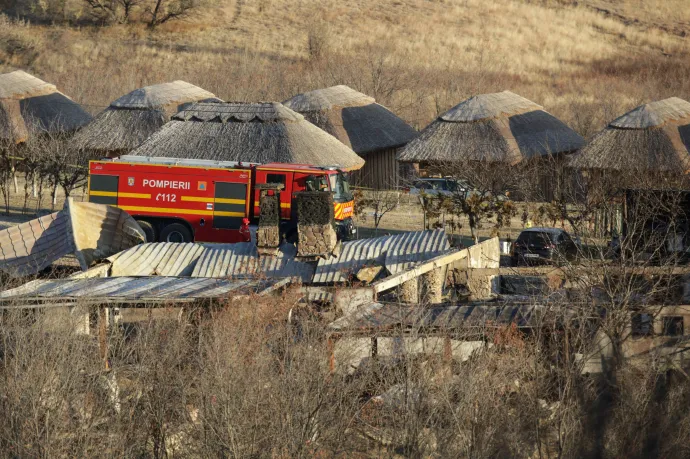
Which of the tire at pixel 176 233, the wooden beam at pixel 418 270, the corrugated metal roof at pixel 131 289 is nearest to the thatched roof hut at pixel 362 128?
the tire at pixel 176 233

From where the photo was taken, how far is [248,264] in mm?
19750

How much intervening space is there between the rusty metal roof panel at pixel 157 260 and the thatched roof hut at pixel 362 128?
53.4ft

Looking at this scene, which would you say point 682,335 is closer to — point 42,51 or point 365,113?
point 365,113

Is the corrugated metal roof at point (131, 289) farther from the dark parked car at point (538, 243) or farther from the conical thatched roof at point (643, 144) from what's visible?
the conical thatched roof at point (643, 144)

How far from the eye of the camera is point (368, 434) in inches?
521

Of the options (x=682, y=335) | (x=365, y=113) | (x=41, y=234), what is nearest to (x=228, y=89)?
(x=365, y=113)

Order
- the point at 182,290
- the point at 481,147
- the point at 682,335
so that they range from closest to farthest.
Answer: the point at 682,335
the point at 182,290
the point at 481,147

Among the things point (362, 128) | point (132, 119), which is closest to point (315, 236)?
point (362, 128)

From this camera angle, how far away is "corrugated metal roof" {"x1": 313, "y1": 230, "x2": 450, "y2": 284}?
62.3 feet

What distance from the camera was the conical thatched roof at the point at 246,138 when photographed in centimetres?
3155

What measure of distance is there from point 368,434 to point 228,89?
127ft

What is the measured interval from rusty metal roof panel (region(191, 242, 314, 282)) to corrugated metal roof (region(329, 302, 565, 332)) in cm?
340

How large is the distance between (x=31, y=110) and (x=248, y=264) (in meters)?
22.2

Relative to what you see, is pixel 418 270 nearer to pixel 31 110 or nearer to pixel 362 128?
pixel 362 128
